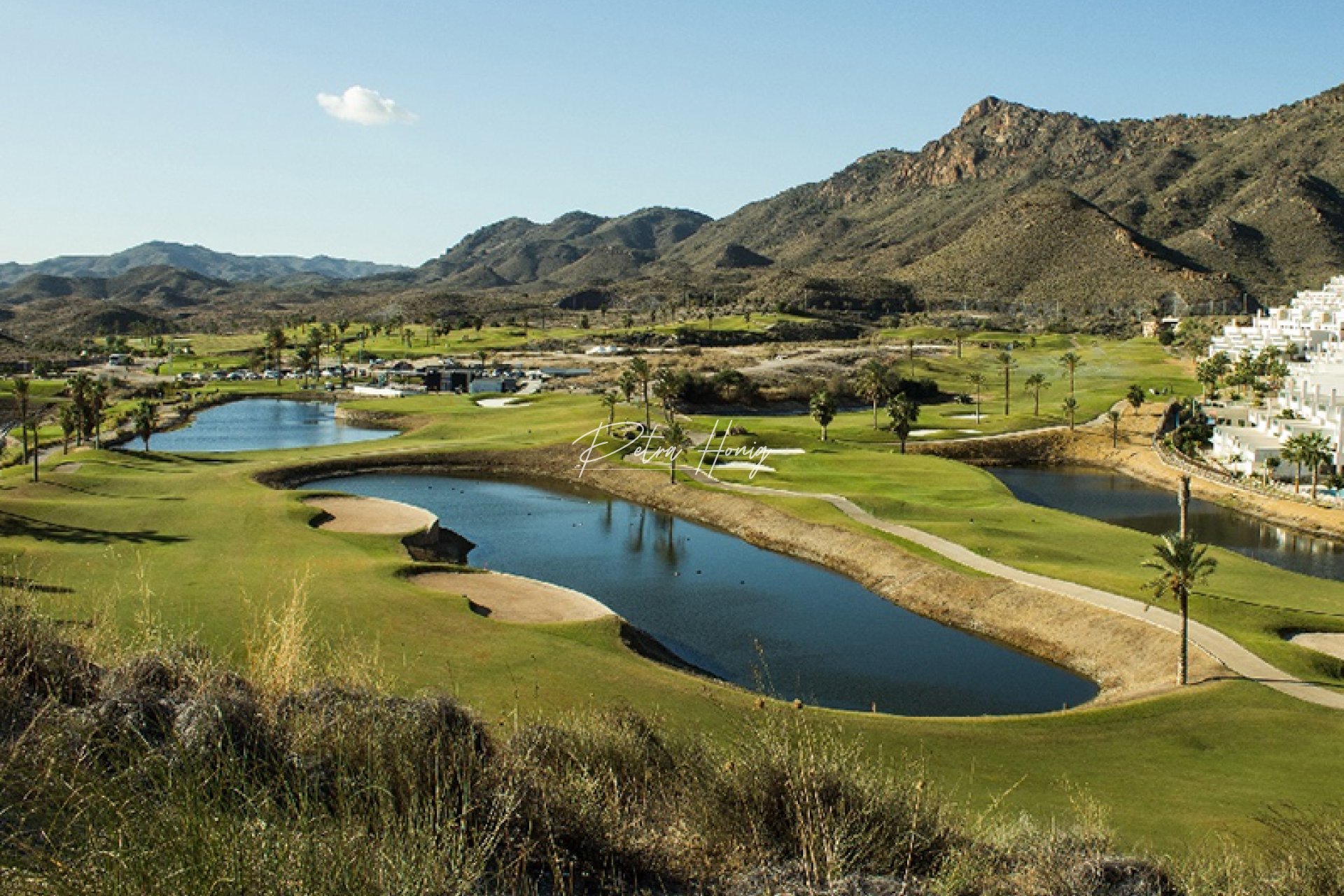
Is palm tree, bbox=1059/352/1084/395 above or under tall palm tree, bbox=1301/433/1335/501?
above

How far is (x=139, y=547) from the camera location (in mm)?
41719

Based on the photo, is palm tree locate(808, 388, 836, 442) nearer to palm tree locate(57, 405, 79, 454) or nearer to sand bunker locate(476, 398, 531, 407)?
sand bunker locate(476, 398, 531, 407)

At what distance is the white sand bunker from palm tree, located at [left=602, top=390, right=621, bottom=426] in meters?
56.2

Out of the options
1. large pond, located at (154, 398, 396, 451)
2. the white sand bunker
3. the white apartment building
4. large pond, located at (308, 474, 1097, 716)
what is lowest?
large pond, located at (308, 474, 1097, 716)

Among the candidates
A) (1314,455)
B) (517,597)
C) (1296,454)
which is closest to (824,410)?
(1296,454)

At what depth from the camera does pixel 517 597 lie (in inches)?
1590

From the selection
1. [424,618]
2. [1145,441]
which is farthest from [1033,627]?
[1145,441]

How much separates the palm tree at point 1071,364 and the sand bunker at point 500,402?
55.4m

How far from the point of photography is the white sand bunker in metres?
35.2

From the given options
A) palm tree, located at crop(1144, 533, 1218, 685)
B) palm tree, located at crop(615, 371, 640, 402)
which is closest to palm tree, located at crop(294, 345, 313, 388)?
palm tree, located at crop(615, 371, 640, 402)

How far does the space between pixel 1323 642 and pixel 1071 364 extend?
74996 millimetres

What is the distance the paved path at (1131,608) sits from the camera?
31547 millimetres

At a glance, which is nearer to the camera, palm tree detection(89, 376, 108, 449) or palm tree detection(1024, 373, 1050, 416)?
palm tree detection(89, 376, 108, 449)

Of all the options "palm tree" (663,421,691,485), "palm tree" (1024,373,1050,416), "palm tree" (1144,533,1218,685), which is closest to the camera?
"palm tree" (1144,533,1218,685)
